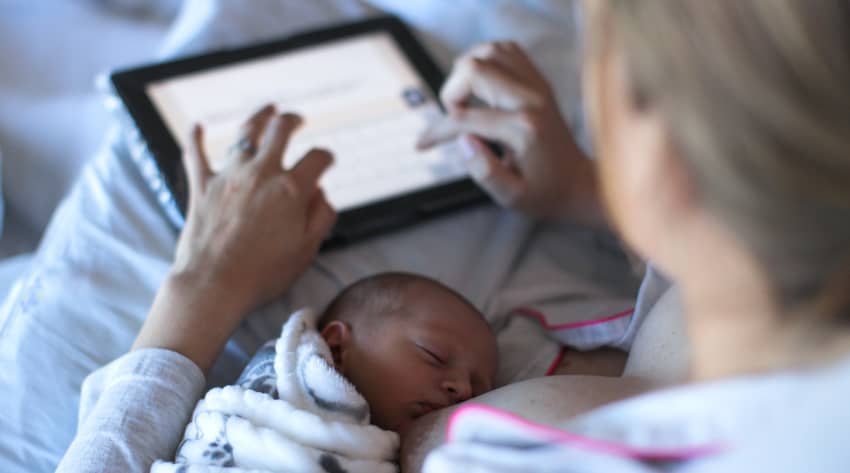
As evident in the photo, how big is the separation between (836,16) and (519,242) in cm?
74

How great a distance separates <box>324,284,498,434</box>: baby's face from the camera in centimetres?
92

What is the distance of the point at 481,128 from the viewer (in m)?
1.14

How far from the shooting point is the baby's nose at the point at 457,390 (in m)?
0.91

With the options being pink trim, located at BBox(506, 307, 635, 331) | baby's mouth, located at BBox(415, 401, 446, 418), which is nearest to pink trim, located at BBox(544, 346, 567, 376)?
pink trim, located at BBox(506, 307, 635, 331)

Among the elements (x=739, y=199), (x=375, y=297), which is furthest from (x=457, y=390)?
(x=739, y=199)

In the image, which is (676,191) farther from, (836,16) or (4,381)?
(4,381)

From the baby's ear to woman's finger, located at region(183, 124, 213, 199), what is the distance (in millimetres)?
216

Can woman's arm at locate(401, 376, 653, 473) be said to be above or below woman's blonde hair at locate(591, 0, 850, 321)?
below

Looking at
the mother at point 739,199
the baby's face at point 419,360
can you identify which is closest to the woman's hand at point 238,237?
the baby's face at point 419,360

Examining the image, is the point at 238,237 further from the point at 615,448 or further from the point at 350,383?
the point at 615,448

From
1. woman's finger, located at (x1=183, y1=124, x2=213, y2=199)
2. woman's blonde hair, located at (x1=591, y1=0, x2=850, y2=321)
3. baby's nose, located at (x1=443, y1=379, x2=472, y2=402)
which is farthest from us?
woman's finger, located at (x1=183, y1=124, x2=213, y2=199)

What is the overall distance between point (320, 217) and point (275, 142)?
99 mm

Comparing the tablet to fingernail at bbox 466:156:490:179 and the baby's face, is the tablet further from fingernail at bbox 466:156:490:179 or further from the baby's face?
the baby's face

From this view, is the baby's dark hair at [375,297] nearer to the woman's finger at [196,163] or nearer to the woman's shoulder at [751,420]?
the woman's finger at [196,163]
